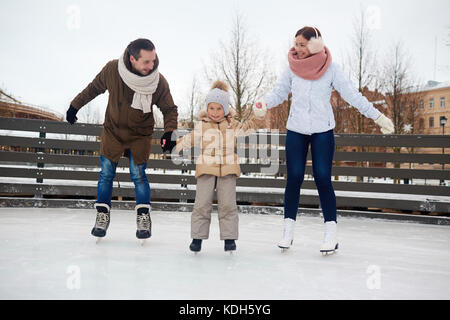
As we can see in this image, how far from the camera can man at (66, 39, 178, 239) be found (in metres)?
2.96

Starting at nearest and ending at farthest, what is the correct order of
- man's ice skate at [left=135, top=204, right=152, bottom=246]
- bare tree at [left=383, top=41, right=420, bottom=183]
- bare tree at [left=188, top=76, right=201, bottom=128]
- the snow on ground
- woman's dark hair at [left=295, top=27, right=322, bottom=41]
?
the snow on ground, woman's dark hair at [left=295, top=27, right=322, bottom=41], man's ice skate at [left=135, top=204, right=152, bottom=246], bare tree at [left=383, top=41, right=420, bottom=183], bare tree at [left=188, top=76, right=201, bottom=128]

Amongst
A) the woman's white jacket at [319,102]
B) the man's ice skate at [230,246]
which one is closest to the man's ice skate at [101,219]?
the man's ice skate at [230,246]

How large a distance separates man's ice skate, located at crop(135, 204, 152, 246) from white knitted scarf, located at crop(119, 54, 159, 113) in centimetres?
76

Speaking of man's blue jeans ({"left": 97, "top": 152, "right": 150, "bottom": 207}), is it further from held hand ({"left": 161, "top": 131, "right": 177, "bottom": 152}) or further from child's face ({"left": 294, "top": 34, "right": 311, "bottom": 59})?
child's face ({"left": 294, "top": 34, "right": 311, "bottom": 59})

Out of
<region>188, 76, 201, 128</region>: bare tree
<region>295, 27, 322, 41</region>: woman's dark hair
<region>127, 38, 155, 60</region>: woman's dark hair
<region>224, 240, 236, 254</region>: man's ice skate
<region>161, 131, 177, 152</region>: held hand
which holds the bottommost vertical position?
<region>224, 240, 236, 254</region>: man's ice skate

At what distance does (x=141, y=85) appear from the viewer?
2.98 m

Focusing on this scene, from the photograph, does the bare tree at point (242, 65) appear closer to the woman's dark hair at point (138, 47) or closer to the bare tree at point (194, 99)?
the bare tree at point (194, 99)

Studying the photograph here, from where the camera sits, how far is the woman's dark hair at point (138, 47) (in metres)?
2.91

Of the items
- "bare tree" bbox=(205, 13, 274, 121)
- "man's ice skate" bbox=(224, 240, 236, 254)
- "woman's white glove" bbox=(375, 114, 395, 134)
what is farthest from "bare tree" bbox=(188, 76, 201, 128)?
"man's ice skate" bbox=(224, 240, 236, 254)

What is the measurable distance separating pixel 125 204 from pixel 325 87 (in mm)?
3375

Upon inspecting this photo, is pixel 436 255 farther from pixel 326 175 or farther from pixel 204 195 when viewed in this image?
pixel 204 195

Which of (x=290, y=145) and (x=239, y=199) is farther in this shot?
(x=239, y=199)
